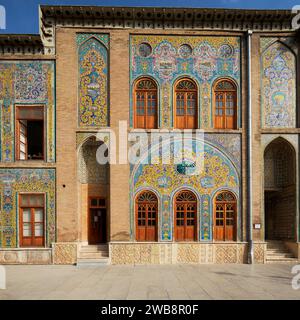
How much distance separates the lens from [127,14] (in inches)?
486

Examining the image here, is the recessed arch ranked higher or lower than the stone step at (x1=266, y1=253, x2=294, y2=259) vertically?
higher

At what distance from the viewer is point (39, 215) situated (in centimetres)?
1223

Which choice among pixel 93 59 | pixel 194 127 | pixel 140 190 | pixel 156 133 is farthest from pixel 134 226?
pixel 93 59

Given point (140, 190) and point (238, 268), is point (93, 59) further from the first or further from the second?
point (238, 268)

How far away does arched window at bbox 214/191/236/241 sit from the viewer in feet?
40.7

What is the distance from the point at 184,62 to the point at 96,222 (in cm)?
752

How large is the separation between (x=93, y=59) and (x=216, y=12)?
17.0 feet

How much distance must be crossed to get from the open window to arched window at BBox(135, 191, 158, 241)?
4.36 m

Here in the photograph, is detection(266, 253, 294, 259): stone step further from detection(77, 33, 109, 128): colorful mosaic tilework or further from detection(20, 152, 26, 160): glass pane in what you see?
detection(20, 152, 26, 160): glass pane

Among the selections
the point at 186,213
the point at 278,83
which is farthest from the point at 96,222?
the point at 278,83

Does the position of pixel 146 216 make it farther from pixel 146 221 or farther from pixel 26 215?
pixel 26 215

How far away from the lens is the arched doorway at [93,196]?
13073 millimetres

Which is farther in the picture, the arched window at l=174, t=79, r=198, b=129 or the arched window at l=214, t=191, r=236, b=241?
the arched window at l=174, t=79, r=198, b=129

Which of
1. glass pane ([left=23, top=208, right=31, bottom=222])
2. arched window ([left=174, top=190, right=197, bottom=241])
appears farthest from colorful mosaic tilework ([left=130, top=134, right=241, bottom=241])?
glass pane ([left=23, top=208, right=31, bottom=222])
